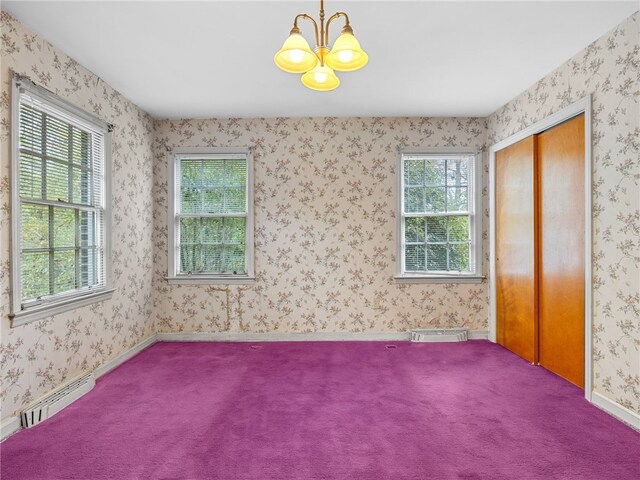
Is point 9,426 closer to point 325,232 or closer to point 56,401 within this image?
point 56,401

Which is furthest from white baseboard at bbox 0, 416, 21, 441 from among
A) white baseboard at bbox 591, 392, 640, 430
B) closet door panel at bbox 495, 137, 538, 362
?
closet door panel at bbox 495, 137, 538, 362

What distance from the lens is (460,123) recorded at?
171 inches

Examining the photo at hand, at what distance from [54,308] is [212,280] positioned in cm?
179

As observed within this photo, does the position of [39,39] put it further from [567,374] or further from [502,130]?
[567,374]

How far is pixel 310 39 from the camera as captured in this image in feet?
8.55

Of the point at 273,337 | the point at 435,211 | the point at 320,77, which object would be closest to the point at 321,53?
the point at 320,77

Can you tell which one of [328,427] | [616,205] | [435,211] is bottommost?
[328,427]

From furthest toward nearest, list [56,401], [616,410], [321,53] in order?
[56,401], [616,410], [321,53]

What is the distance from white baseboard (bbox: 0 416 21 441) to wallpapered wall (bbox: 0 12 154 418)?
0.04 meters

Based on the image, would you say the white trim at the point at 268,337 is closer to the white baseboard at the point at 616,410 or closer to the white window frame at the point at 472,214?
the white window frame at the point at 472,214

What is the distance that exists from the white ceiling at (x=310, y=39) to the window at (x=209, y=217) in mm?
694

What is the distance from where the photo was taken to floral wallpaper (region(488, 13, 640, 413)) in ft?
7.59

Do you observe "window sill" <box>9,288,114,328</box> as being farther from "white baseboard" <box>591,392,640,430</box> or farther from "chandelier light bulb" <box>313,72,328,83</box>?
"white baseboard" <box>591,392,640,430</box>

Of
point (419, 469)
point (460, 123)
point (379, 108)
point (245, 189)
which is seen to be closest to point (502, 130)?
point (460, 123)
